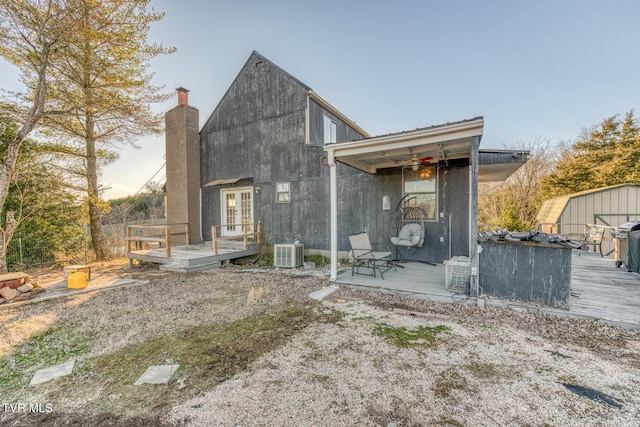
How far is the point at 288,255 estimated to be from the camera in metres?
7.39

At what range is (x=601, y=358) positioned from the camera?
2590 millimetres

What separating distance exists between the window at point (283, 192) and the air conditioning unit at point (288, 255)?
5.26 ft

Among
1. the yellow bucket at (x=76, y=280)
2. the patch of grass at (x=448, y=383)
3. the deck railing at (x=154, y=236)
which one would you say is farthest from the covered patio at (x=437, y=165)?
the yellow bucket at (x=76, y=280)

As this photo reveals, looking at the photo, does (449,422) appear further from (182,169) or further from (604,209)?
(604,209)

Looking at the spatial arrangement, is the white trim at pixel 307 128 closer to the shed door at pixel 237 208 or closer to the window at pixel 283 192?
the window at pixel 283 192

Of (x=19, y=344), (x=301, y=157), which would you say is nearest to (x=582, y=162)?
(x=301, y=157)

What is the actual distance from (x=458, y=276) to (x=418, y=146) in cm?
232

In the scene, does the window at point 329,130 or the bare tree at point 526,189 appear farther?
the bare tree at point 526,189

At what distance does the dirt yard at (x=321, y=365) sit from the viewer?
1938 mm

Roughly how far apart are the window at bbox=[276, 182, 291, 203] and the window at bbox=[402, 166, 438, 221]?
349 cm

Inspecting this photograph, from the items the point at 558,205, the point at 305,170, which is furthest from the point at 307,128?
the point at 558,205

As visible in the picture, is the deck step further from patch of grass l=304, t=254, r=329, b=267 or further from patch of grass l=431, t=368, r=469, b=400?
patch of grass l=431, t=368, r=469, b=400

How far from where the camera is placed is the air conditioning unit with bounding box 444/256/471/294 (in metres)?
4.23

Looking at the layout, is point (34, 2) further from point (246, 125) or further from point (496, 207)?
point (496, 207)
